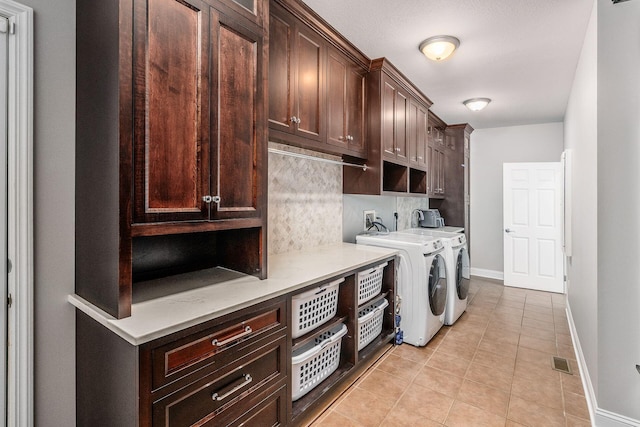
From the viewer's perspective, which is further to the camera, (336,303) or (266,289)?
(336,303)

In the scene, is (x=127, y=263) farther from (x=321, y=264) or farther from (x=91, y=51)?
(x=321, y=264)

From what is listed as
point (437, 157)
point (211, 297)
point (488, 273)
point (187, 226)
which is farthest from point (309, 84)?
point (488, 273)

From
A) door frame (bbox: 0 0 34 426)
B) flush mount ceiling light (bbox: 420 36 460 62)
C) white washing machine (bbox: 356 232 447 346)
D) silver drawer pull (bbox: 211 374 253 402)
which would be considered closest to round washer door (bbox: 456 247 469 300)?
white washing machine (bbox: 356 232 447 346)

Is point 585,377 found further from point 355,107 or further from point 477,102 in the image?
point 477,102

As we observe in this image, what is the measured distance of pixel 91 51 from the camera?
1.31 metres

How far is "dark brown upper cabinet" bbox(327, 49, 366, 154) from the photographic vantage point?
2.45 m

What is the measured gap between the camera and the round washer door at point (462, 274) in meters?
3.43

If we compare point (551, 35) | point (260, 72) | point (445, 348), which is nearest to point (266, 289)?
point (260, 72)

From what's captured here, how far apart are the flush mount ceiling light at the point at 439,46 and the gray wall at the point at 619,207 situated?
85 cm

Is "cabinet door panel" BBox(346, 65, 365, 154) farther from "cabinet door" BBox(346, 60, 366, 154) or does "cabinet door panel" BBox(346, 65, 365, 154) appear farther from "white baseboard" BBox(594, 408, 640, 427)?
"white baseboard" BBox(594, 408, 640, 427)

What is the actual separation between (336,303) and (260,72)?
4.84 ft

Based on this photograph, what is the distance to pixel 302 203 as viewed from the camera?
8.82ft

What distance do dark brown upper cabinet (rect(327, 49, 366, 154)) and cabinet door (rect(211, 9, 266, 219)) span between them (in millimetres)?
866

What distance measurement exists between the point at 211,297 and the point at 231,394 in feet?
1.32
